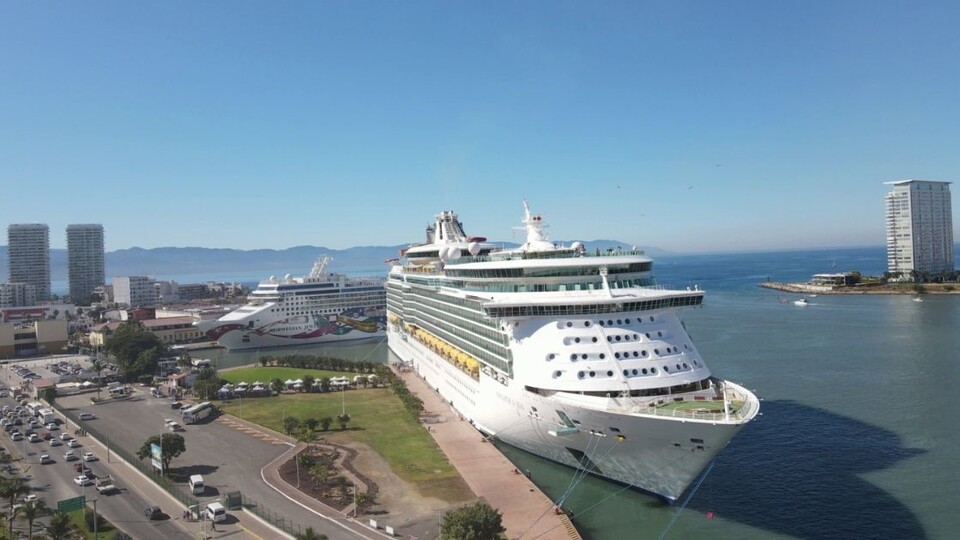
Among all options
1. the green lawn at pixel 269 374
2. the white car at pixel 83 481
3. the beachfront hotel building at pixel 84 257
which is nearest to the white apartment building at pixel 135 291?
the beachfront hotel building at pixel 84 257

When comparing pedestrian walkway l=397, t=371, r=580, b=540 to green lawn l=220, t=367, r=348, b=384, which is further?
green lawn l=220, t=367, r=348, b=384

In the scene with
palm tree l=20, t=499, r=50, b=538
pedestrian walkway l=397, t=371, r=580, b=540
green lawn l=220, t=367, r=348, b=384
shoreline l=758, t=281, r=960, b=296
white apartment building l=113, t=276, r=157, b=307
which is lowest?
pedestrian walkway l=397, t=371, r=580, b=540

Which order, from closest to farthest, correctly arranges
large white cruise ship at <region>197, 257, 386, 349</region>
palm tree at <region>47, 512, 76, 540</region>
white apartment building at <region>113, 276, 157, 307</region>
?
palm tree at <region>47, 512, 76, 540</region> → large white cruise ship at <region>197, 257, 386, 349</region> → white apartment building at <region>113, 276, 157, 307</region>

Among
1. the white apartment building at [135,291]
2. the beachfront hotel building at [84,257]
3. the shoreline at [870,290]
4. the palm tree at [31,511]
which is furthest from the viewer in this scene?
the beachfront hotel building at [84,257]

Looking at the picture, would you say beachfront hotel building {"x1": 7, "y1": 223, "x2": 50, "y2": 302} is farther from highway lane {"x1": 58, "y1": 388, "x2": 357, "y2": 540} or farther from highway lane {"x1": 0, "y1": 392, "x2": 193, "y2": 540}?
highway lane {"x1": 0, "y1": 392, "x2": 193, "y2": 540}

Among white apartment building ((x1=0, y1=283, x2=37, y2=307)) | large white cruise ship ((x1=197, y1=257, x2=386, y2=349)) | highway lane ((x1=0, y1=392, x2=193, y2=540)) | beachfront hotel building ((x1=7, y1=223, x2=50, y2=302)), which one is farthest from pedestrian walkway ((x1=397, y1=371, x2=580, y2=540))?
beachfront hotel building ((x1=7, y1=223, x2=50, y2=302))

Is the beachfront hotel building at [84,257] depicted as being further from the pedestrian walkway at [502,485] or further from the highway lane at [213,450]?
the pedestrian walkway at [502,485]
